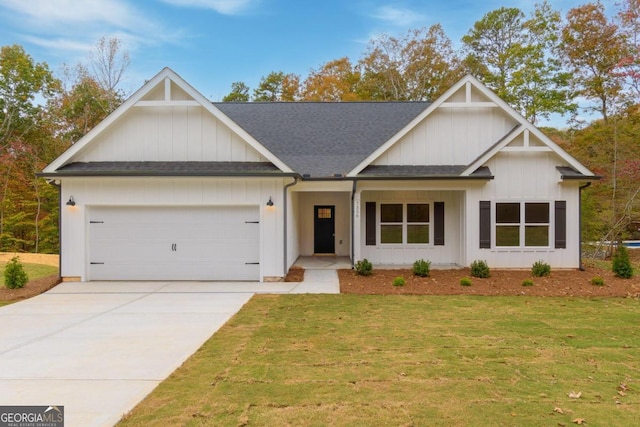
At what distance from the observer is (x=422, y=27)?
29844 millimetres

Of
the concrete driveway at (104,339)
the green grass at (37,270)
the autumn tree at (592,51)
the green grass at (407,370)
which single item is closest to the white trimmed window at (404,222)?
the concrete driveway at (104,339)

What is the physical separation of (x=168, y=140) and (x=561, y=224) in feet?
40.2

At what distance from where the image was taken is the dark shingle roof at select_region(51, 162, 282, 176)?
10914 mm

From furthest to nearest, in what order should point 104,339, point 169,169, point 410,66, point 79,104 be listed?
point 410,66, point 79,104, point 169,169, point 104,339

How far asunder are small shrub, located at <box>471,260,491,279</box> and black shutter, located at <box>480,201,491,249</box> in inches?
41.9

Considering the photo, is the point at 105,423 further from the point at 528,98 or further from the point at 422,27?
the point at 422,27

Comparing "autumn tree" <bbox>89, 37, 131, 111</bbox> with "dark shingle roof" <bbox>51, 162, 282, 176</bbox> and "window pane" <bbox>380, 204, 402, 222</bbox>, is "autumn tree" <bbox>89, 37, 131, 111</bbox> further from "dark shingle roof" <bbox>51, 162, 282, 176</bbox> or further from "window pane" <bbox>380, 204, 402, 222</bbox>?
"window pane" <bbox>380, 204, 402, 222</bbox>

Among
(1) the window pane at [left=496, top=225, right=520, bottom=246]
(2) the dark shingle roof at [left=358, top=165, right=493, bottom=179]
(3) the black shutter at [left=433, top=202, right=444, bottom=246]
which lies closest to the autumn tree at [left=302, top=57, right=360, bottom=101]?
(3) the black shutter at [left=433, top=202, right=444, bottom=246]

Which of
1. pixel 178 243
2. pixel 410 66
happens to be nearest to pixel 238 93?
pixel 410 66

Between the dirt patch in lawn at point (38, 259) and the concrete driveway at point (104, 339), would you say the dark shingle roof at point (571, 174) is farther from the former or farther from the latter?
the dirt patch in lawn at point (38, 259)

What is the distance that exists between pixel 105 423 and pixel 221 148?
352 inches

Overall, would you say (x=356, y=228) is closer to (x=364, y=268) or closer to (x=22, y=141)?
(x=364, y=268)

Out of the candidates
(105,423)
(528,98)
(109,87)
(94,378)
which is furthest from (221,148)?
(528,98)

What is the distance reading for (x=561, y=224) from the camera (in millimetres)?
12727
